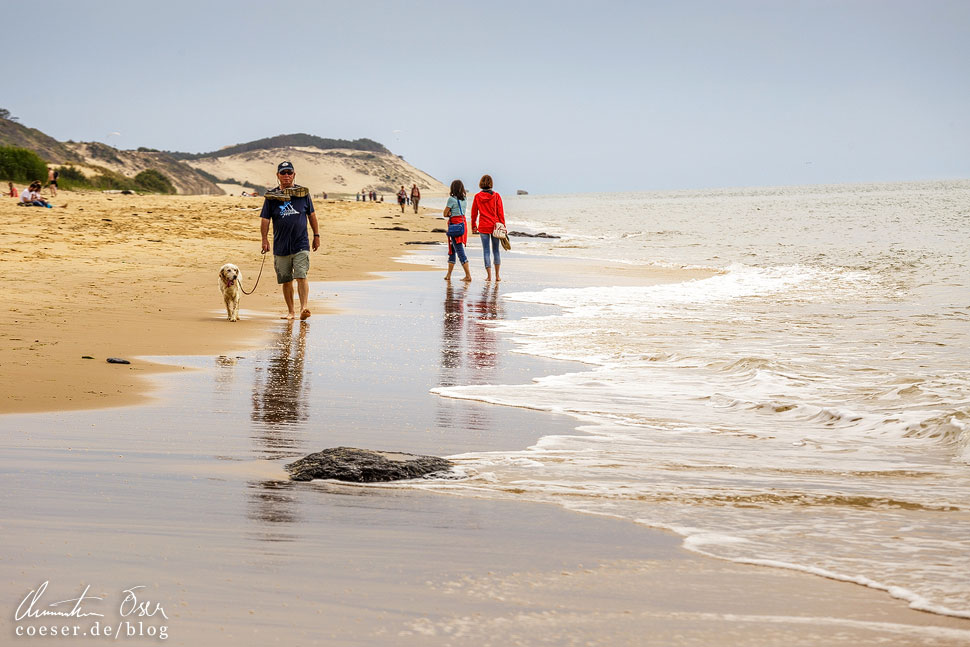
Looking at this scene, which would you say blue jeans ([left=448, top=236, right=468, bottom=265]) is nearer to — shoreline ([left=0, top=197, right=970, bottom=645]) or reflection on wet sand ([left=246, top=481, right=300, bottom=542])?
shoreline ([left=0, top=197, right=970, bottom=645])

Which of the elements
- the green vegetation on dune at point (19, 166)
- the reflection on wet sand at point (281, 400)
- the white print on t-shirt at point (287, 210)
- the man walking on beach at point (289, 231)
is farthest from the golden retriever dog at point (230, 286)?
the green vegetation on dune at point (19, 166)

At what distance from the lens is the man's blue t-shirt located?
11.3m

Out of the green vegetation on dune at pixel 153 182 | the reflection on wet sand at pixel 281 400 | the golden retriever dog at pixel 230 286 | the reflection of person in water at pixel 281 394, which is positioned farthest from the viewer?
the green vegetation on dune at pixel 153 182

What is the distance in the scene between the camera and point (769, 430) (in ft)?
19.3

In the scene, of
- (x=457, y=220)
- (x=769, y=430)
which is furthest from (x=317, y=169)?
(x=769, y=430)

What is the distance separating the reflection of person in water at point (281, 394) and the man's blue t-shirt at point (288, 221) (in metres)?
2.46

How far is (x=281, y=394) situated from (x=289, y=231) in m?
5.01

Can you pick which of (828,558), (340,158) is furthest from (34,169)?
(340,158)

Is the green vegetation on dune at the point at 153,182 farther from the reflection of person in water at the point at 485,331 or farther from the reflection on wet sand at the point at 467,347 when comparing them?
the reflection on wet sand at the point at 467,347

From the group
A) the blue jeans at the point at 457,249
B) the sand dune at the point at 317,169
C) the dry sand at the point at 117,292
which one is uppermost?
the sand dune at the point at 317,169

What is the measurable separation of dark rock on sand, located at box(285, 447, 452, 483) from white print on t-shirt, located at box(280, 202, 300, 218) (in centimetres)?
693

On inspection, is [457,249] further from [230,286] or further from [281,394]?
[281,394]

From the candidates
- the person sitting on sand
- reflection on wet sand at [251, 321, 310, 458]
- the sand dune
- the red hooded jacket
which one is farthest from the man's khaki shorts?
the sand dune

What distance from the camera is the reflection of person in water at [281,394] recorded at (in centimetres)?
540
